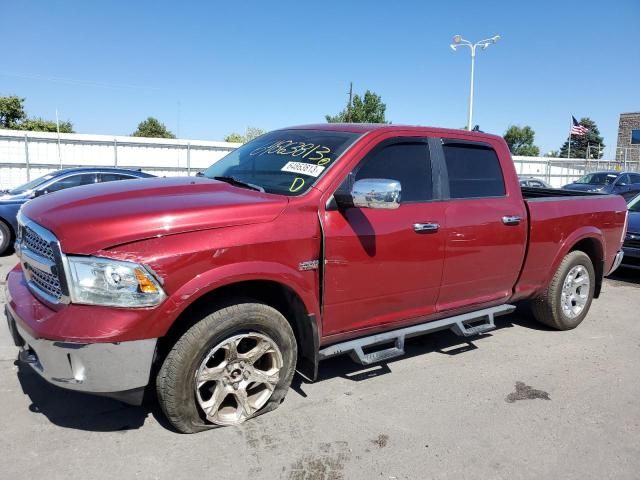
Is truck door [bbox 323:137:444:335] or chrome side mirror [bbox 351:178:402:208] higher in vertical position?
chrome side mirror [bbox 351:178:402:208]

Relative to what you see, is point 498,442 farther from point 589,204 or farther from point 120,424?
point 589,204

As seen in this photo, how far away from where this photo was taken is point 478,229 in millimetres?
4293

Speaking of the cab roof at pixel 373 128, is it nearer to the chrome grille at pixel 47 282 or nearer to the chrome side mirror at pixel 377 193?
the chrome side mirror at pixel 377 193

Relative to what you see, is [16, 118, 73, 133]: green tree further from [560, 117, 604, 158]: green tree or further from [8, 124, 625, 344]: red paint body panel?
[560, 117, 604, 158]: green tree

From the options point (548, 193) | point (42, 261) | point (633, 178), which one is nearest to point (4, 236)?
point (42, 261)

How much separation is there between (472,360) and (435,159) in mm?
1854

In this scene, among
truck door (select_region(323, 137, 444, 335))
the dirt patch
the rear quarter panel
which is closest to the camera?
truck door (select_region(323, 137, 444, 335))

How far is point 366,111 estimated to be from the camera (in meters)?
43.7

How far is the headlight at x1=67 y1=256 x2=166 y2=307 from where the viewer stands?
2.70m

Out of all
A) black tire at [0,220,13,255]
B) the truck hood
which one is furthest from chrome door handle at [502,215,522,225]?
black tire at [0,220,13,255]

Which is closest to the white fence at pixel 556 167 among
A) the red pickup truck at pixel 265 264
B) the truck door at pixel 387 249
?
the red pickup truck at pixel 265 264

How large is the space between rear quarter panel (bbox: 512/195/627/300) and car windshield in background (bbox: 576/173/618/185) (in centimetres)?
1761

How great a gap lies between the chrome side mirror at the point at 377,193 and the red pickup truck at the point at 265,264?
0.01 meters

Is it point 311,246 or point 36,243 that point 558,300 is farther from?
point 36,243
